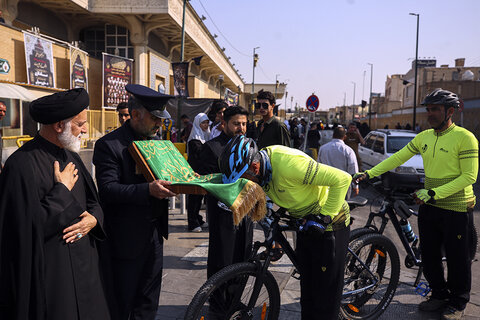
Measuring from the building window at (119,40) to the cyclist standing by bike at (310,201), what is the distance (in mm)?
22792

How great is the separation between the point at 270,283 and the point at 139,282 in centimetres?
95

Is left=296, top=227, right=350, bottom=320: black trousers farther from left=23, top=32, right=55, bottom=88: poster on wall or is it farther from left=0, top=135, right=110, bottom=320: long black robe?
left=23, top=32, right=55, bottom=88: poster on wall

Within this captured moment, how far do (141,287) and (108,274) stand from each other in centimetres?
33

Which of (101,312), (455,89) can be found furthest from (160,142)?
(455,89)

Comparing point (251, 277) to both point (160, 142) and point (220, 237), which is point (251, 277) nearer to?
point (220, 237)

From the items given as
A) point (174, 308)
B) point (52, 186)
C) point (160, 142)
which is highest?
point (160, 142)

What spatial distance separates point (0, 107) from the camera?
604 cm

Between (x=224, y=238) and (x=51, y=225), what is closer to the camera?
(x=51, y=225)

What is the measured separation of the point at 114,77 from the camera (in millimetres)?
21094

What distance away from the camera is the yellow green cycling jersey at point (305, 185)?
2.58 meters

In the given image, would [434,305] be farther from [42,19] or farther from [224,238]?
[42,19]

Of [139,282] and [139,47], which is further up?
[139,47]

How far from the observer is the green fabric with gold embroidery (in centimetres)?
230

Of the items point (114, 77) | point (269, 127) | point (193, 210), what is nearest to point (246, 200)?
point (269, 127)
